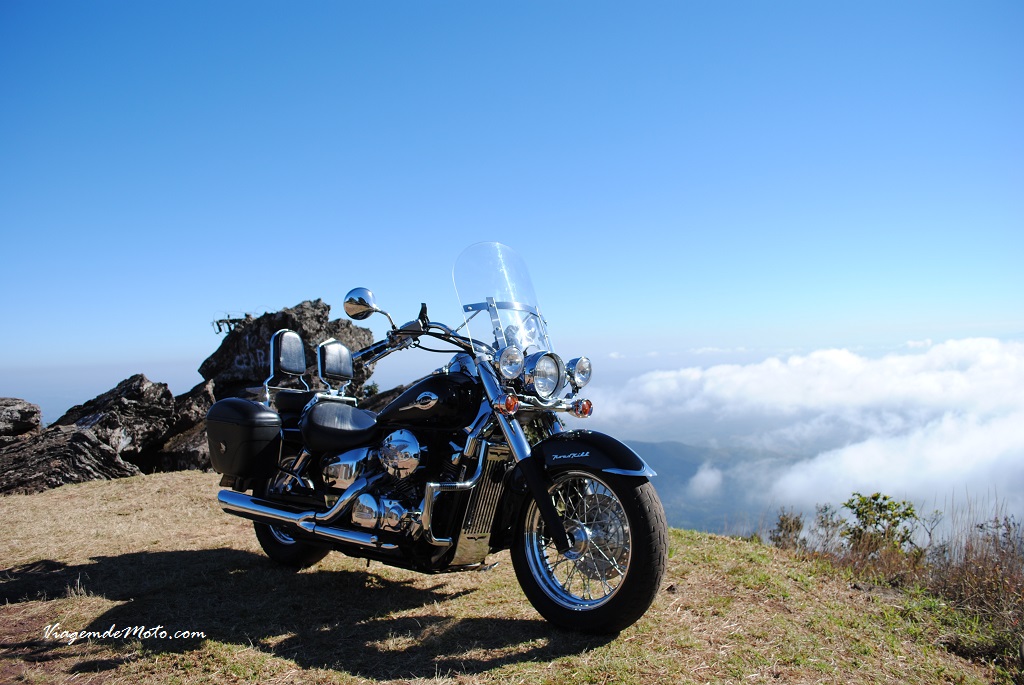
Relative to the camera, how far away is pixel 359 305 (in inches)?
159

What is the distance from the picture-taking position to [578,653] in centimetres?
332

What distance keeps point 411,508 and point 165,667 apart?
4.75ft

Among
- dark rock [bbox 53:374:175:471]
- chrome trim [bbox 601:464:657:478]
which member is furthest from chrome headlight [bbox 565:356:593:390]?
dark rock [bbox 53:374:175:471]

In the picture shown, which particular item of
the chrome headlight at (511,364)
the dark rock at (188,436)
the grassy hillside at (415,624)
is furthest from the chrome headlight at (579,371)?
the dark rock at (188,436)

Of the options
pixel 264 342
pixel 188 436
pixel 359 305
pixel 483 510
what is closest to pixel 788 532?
pixel 483 510

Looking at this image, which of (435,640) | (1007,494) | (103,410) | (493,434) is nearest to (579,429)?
(493,434)

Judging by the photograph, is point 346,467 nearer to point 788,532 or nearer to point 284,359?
point 284,359

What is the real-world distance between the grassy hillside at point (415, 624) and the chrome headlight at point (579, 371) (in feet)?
4.55

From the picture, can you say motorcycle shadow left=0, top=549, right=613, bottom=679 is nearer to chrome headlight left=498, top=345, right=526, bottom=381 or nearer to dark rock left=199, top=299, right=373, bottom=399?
chrome headlight left=498, top=345, right=526, bottom=381

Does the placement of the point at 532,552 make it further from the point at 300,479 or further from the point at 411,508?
the point at 300,479

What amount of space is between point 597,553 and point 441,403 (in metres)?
1.28

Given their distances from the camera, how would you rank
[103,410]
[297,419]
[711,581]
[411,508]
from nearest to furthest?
1. [411,508]
2. [711,581]
3. [297,419]
4. [103,410]

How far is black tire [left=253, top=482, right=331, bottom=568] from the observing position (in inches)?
199

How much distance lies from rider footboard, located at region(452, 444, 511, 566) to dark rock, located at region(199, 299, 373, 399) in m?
7.21
